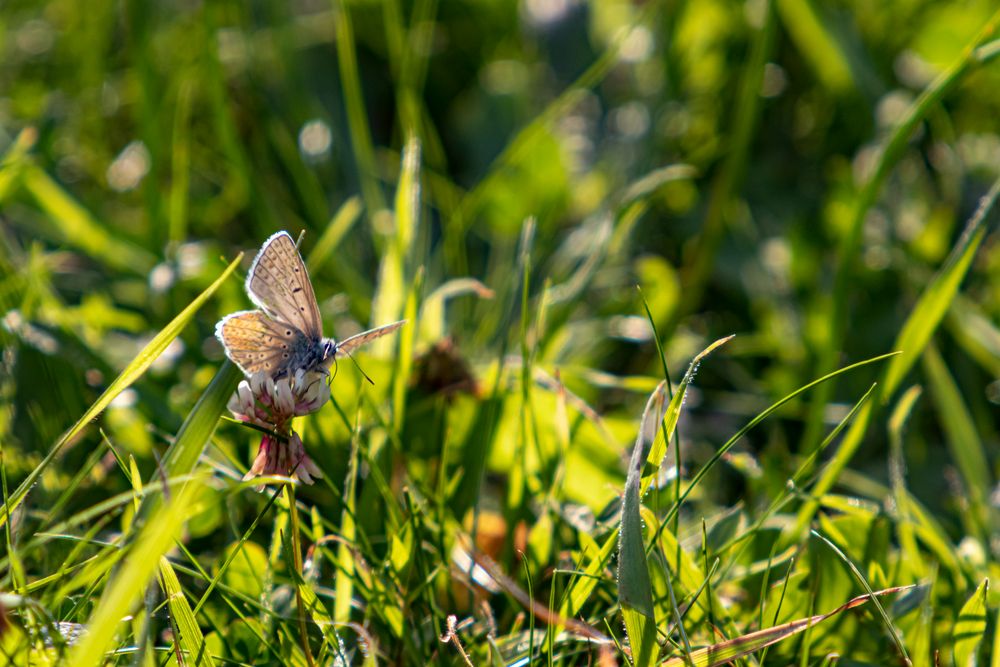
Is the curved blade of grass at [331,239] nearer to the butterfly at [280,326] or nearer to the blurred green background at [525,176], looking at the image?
the blurred green background at [525,176]

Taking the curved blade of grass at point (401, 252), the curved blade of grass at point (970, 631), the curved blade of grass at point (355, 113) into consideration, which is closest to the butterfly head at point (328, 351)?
the curved blade of grass at point (401, 252)

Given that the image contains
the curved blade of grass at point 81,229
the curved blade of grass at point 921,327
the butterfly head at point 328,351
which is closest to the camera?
the butterfly head at point 328,351

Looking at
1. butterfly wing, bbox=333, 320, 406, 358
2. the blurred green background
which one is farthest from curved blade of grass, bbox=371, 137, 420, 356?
butterfly wing, bbox=333, 320, 406, 358

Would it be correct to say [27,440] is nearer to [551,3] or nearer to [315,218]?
[315,218]

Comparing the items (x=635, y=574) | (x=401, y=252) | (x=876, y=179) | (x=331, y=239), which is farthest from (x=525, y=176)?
(x=635, y=574)

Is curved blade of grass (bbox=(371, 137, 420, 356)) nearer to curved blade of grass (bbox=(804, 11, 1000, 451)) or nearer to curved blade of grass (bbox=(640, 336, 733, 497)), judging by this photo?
curved blade of grass (bbox=(640, 336, 733, 497))

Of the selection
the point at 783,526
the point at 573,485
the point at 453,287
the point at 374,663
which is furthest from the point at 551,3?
the point at 374,663
